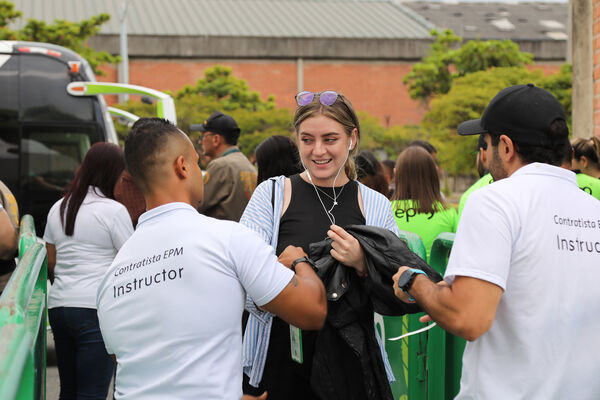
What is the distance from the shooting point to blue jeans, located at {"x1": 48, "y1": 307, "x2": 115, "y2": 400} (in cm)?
420

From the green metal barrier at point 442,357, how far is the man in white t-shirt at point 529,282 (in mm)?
1139

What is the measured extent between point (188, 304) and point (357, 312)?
79 cm

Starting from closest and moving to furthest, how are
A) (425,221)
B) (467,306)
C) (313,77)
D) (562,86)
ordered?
(467,306) < (425,221) < (562,86) < (313,77)

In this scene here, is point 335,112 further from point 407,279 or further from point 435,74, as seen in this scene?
point 435,74

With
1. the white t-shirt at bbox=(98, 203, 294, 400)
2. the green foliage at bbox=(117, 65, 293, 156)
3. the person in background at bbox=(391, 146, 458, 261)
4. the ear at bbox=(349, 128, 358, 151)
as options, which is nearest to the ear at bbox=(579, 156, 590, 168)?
the person in background at bbox=(391, 146, 458, 261)

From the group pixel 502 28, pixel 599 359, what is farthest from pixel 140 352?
pixel 502 28

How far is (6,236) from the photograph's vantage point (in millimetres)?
3311

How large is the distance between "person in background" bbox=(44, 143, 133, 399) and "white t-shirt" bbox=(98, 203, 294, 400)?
2095 mm

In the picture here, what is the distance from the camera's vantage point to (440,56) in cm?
3269

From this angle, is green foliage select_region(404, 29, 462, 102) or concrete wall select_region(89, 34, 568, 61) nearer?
green foliage select_region(404, 29, 462, 102)

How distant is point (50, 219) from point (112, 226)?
0.43 metres

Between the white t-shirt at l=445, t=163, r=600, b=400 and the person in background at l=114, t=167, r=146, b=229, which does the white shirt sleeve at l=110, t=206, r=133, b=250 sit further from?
the white t-shirt at l=445, t=163, r=600, b=400

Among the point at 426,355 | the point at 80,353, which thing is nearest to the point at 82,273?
the point at 80,353

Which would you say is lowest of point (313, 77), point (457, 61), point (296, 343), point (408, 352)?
point (408, 352)
